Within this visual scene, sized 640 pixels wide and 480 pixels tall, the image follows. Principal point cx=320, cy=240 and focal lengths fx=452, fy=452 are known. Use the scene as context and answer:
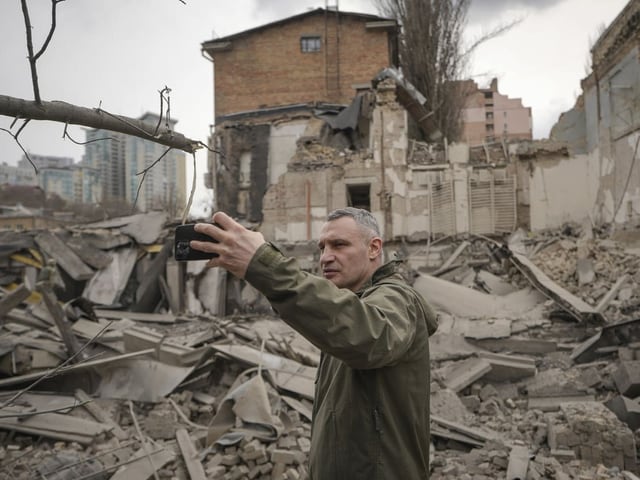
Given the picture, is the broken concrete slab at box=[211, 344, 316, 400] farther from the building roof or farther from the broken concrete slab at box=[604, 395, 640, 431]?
the building roof

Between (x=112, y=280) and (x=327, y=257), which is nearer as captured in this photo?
(x=327, y=257)

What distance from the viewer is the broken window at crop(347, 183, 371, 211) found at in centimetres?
1674

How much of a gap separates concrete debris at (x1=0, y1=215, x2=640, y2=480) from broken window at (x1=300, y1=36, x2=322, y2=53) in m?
15.0

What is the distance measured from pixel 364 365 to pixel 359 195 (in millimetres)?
16679

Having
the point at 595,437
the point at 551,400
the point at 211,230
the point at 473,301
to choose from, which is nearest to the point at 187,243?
the point at 211,230

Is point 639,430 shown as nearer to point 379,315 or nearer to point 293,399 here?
point 293,399

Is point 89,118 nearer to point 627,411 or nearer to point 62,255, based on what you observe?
point 627,411

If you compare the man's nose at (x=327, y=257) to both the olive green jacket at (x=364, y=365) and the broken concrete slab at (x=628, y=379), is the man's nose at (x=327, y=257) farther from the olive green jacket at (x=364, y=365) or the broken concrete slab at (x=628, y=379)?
the broken concrete slab at (x=628, y=379)

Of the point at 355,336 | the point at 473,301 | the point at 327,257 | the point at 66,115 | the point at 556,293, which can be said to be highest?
the point at 66,115

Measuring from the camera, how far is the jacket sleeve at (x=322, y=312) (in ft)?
3.69

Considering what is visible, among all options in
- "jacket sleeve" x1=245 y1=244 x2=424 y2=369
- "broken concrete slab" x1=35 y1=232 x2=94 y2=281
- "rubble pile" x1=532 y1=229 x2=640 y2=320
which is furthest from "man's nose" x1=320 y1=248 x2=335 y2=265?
"broken concrete slab" x1=35 y1=232 x2=94 y2=281

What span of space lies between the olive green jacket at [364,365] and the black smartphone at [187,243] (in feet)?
0.53

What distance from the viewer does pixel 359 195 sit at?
17.7m

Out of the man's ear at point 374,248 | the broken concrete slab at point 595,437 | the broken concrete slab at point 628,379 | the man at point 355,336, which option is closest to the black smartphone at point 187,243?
the man at point 355,336
